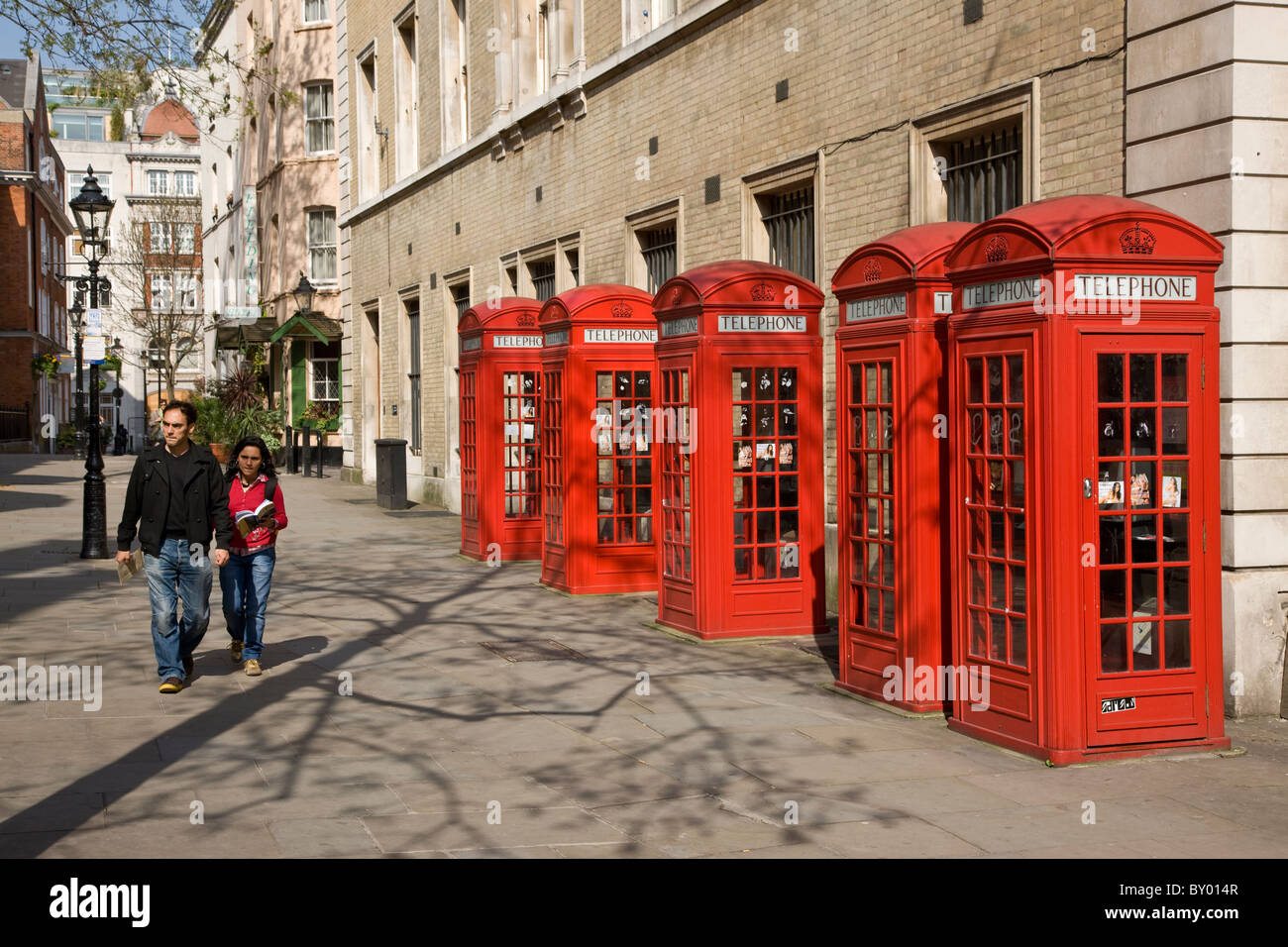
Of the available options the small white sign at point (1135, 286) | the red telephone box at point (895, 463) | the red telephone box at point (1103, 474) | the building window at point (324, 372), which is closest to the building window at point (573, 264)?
the red telephone box at point (895, 463)

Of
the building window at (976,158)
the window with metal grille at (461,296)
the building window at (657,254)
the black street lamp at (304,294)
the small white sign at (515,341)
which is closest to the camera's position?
the building window at (976,158)

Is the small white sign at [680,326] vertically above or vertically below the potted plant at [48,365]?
below

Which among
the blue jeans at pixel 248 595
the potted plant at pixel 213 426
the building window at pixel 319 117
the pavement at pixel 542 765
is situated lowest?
the pavement at pixel 542 765

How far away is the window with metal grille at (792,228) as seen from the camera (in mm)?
14102

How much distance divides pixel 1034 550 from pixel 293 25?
113ft

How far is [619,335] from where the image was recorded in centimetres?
1402

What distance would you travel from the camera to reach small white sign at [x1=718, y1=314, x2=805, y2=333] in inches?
435

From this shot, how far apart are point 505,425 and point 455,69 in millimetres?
10280

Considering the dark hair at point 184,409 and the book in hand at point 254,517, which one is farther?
the book in hand at point 254,517

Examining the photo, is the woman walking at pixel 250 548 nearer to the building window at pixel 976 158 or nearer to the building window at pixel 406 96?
the building window at pixel 976 158

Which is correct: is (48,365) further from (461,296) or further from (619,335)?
(619,335)

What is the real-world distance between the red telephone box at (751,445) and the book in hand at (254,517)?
321 cm
